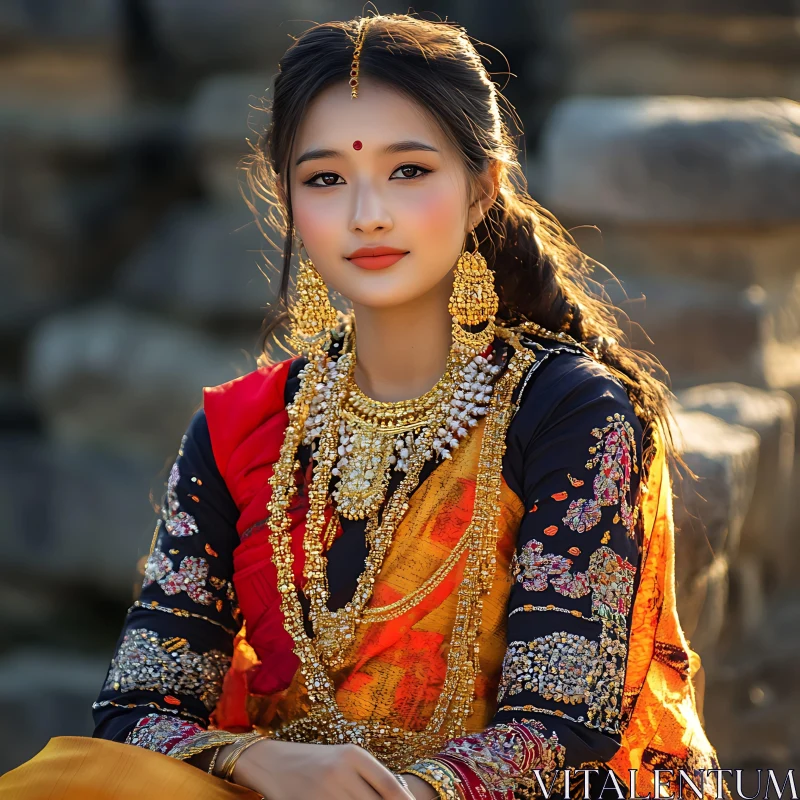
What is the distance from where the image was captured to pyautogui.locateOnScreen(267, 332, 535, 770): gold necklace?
5.63 feet

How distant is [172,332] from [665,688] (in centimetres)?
285

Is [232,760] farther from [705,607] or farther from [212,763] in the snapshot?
[705,607]

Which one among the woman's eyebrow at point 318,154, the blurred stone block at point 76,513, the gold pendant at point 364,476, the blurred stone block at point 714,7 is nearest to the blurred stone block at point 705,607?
the gold pendant at point 364,476

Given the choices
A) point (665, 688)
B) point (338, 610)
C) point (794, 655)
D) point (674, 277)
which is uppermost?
point (674, 277)

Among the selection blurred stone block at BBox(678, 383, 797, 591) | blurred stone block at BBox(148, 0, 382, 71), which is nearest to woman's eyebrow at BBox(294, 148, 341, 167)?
blurred stone block at BBox(678, 383, 797, 591)

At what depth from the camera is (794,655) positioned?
9.42 feet

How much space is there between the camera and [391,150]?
1.70 meters

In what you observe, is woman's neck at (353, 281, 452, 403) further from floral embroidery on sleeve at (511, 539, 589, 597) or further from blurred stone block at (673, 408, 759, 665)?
blurred stone block at (673, 408, 759, 665)

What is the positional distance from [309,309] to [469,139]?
401 millimetres

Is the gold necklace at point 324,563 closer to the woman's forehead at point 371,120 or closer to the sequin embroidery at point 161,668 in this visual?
the sequin embroidery at point 161,668

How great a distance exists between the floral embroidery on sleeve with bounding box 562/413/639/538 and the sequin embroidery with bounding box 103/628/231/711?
66 cm

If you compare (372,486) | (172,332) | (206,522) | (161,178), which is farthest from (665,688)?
(161,178)

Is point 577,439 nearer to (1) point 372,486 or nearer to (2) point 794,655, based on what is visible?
(1) point 372,486

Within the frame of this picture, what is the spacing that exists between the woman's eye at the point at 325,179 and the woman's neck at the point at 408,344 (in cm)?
24
